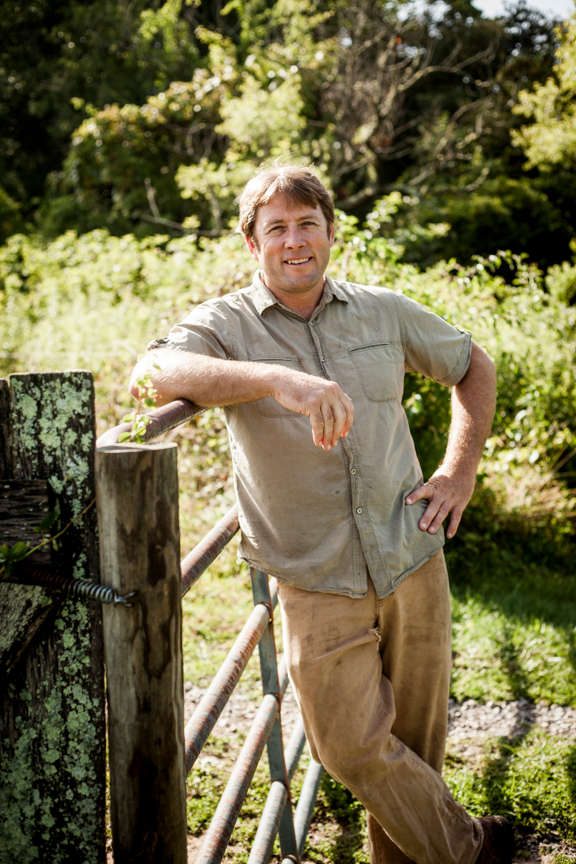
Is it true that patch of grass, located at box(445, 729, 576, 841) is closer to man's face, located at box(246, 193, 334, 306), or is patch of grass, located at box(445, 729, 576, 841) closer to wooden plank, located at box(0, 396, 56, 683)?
man's face, located at box(246, 193, 334, 306)

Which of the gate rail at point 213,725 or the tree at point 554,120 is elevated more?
the tree at point 554,120

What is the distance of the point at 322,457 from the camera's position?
2176mm

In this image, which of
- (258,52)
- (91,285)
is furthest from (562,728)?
(258,52)

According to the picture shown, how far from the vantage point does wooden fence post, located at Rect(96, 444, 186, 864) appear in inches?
47.2

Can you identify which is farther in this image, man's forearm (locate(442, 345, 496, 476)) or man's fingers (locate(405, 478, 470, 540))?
man's forearm (locate(442, 345, 496, 476))

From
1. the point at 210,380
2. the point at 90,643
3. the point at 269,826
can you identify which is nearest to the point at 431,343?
the point at 210,380

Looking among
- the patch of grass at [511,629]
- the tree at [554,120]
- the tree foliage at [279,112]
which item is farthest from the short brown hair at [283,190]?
the tree at [554,120]

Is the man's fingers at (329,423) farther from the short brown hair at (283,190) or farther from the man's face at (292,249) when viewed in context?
the short brown hair at (283,190)

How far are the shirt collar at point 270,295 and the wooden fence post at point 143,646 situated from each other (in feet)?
3.59

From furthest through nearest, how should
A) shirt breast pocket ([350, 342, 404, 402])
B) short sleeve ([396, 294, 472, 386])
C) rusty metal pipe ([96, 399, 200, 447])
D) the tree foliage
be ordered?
1. the tree foliage
2. short sleeve ([396, 294, 472, 386])
3. shirt breast pocket ([350, 342, 404, 402])
4. rusty metal pipe ([96, 399, 200, 447])

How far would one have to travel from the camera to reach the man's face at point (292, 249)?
2307 mm

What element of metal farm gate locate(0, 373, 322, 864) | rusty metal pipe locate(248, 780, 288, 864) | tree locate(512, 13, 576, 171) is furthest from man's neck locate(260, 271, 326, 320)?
tree locate(512, 13, 576, 171)

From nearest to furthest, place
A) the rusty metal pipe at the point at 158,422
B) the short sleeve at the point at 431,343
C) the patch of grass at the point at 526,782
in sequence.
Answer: the rusty metal pipe at the point at 158,422, the short sleeve at the point at 431,343, the patch of grass at the point at 526,782

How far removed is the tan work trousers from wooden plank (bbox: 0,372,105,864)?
94cm
